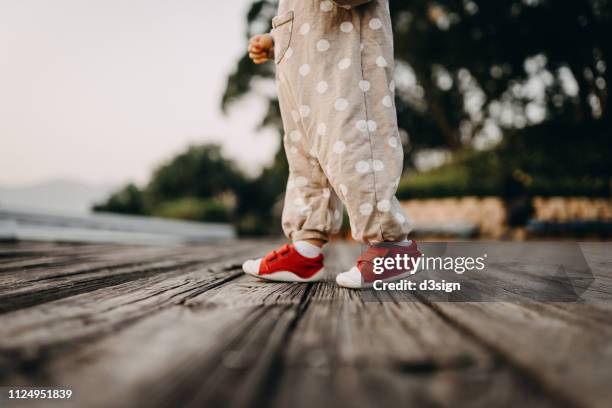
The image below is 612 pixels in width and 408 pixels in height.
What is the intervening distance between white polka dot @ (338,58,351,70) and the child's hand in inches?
12.5

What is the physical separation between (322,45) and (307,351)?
905 mm

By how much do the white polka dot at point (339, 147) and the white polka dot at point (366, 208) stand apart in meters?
0.16

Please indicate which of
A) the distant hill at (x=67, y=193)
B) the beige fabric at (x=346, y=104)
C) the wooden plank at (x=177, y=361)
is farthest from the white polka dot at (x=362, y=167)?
the distant hill at (x=67, y=193)

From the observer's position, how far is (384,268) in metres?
1.04

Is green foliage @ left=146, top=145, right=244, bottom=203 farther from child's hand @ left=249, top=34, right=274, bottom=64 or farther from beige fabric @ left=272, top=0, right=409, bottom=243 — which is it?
beige fabric @ left=272, top=0, right=409, bottom=243

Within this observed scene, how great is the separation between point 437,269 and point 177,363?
1030 mm

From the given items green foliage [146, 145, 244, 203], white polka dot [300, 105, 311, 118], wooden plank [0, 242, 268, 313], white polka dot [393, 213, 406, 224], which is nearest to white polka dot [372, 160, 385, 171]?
white polka dot [393, 213, 406, 224]

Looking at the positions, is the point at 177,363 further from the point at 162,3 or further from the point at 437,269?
the point at 162,3

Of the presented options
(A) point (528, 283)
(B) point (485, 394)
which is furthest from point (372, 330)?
(A) point (528, 283)

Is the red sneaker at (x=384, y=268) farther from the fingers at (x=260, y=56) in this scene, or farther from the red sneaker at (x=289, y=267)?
the fingers at (x=260, y=56)

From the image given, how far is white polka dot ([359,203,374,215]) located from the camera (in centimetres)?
104

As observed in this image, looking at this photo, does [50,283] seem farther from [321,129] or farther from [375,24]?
[375,24]

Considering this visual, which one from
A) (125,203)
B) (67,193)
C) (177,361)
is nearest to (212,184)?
(125,203)

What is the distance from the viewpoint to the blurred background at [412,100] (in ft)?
17.9
